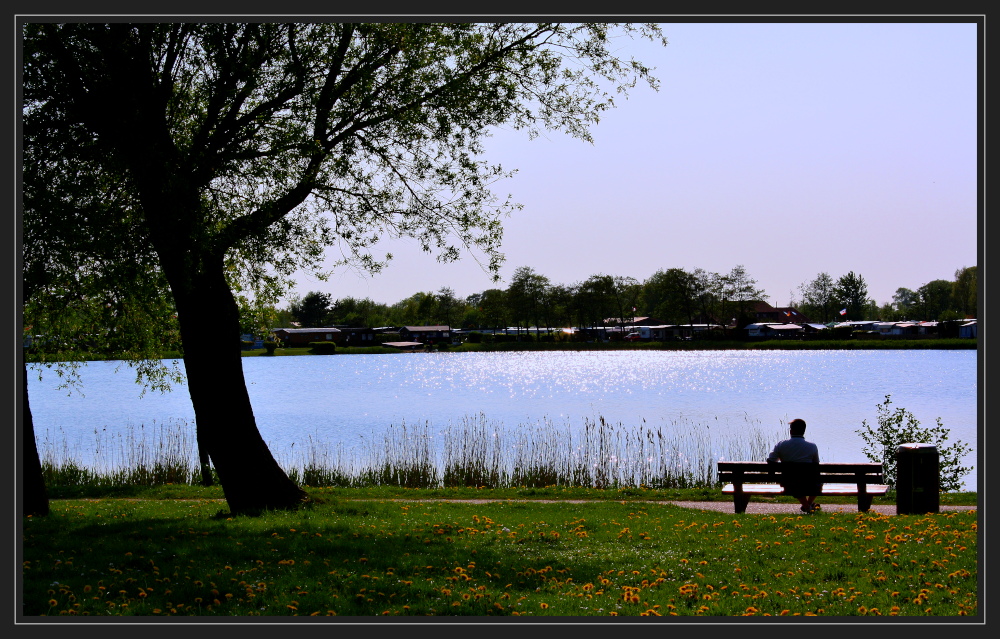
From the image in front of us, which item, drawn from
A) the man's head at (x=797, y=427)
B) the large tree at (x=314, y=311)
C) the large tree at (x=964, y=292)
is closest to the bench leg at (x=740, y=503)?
the man's head at (x=797, y=427)

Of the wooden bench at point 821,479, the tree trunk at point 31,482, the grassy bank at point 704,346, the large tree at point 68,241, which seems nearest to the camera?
the large tree at point 68,241

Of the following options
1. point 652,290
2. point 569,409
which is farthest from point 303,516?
point 652,290

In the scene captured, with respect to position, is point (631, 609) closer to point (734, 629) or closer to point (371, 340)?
point (734, 629)

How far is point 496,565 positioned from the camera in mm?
7176

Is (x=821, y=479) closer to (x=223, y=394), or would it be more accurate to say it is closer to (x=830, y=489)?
(x=830, y=489)

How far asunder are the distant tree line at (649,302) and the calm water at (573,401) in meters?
16.7

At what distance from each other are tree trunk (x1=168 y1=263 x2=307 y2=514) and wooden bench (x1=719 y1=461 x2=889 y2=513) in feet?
20.2

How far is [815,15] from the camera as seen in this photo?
20.2 feet

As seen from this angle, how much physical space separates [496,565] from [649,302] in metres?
102

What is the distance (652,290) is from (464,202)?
8123cm

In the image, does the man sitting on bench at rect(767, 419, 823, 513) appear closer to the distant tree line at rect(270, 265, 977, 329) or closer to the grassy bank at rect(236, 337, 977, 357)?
the distant tree line at rect(270, 265, 977, 329)

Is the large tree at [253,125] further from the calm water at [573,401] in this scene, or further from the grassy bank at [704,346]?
the grassy bank at [704,346]

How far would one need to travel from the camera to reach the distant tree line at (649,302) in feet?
265

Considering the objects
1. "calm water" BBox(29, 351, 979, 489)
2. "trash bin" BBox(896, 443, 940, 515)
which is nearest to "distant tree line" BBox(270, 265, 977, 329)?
"calm water" BBox(29, 351, 979, 489)
